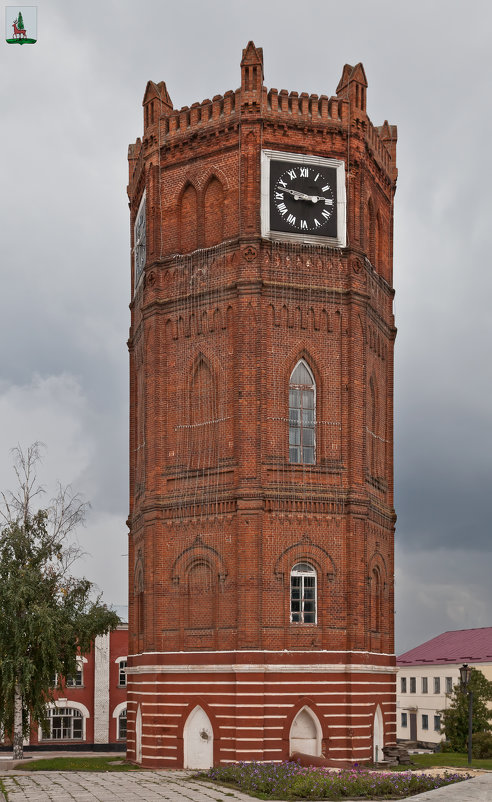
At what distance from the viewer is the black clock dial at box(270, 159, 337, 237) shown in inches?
1626

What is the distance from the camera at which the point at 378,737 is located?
4044 centimetres

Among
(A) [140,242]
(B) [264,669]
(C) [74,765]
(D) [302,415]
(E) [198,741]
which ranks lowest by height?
(C) [74,765]

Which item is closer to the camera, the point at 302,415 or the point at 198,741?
the point at 198,741

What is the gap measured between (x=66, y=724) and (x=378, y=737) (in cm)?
3014

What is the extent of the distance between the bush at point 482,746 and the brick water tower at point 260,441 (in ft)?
22.3

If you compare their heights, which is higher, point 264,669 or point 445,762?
point 264,669

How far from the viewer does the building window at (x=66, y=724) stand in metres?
65.6

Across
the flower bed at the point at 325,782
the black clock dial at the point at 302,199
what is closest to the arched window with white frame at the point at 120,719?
the flower bed at the point at 325,782

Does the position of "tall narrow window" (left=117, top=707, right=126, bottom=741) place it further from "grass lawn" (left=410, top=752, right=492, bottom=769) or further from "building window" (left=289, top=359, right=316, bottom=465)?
"building window" (left=289, top=359, right=316, bottom=465)

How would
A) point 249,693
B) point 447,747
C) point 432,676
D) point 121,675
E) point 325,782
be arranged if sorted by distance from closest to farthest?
point 325,782 < point 249,693 < point 447,747 < point 121,675 < point 432,676

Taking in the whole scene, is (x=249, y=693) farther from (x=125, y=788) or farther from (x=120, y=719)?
→ (x=120, y=719)

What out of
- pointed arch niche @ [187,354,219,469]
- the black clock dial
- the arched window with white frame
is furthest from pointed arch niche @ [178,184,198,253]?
the arched window with white frame

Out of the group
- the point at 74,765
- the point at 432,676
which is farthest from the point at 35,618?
the point at 432,676

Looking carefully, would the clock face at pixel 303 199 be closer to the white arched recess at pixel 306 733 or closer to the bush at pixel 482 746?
the white arched recess at pixel 306 733
